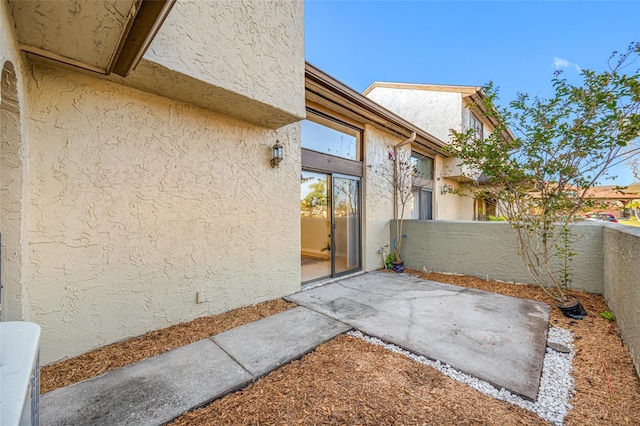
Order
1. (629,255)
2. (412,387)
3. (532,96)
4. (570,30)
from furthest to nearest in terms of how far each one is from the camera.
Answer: (570,30) → (532,96) → (629,255) → (412,387)

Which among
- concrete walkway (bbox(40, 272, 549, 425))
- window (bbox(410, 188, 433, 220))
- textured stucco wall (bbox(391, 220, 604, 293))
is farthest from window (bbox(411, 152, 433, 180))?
concrete walkway (bbox(40, 272, 549, 425))

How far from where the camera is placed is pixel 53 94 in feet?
9.15

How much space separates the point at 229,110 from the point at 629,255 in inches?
220

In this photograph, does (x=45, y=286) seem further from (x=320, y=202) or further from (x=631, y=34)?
(x=631, y=34)

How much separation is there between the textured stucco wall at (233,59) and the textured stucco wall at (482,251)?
4847mm

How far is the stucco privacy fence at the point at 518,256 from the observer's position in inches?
116

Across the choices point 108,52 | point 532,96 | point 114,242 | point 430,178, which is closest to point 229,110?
point 108,52

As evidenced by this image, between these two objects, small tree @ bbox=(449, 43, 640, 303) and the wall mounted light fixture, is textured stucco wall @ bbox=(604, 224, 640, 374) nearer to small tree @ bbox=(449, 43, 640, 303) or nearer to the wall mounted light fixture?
small tree @ bbox=(449, 43, 640, 303)

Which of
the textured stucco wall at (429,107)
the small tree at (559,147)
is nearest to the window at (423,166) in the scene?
the textured stucco wall at (429,107)

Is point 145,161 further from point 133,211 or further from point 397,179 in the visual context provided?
point 397,179

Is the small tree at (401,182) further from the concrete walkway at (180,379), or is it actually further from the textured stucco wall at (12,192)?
the textured stucco wall at (12,192)

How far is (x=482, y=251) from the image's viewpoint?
6.05m

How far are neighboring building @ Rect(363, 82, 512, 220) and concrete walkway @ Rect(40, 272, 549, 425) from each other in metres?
5.98

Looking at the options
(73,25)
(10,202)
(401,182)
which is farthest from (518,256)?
(10,202)
